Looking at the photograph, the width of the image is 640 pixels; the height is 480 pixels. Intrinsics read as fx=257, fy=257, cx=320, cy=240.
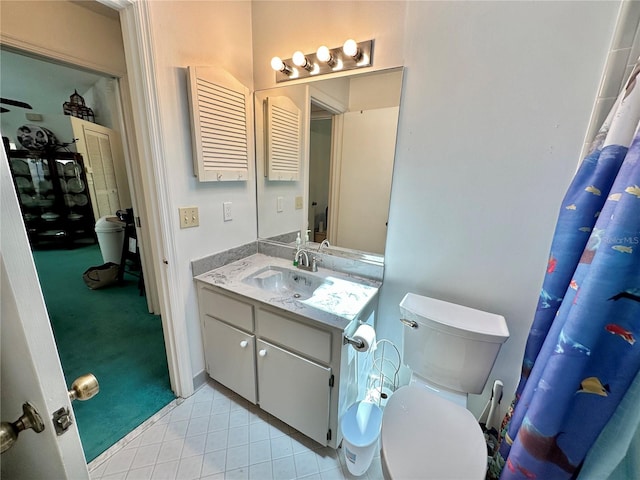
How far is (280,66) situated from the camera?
4.92 feet

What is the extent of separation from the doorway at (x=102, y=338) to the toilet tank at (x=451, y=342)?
155 centimetres

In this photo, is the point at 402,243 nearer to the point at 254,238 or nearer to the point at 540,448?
the point at 540,448

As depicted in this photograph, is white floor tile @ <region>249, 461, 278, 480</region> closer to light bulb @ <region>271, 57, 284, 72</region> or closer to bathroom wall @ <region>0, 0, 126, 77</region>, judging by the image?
light bulb @ <region>271, 57, 284, 72</region>

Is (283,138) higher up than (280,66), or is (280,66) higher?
(280,66)

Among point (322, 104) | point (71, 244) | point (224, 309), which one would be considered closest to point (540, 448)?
point (224, 309)

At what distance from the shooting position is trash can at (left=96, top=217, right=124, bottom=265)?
10.1ft

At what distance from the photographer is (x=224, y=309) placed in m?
1.45

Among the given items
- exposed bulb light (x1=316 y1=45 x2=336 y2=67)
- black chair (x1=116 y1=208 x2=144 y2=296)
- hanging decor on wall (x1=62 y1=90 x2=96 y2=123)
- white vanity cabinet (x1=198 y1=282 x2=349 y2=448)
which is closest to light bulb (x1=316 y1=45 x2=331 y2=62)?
exposed bulb light (x1=316 y1=45 x2=336 y2=67)

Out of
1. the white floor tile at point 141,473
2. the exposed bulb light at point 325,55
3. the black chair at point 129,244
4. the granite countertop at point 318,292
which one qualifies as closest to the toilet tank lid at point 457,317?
the granite countertop at point 318,292

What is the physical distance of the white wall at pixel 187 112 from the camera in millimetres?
1240

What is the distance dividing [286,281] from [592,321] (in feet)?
4.48

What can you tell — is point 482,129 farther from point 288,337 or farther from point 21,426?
point 21,426

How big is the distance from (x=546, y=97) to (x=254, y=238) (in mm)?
1743

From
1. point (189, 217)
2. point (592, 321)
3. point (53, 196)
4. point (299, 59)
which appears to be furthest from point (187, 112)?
point (53, 196)
